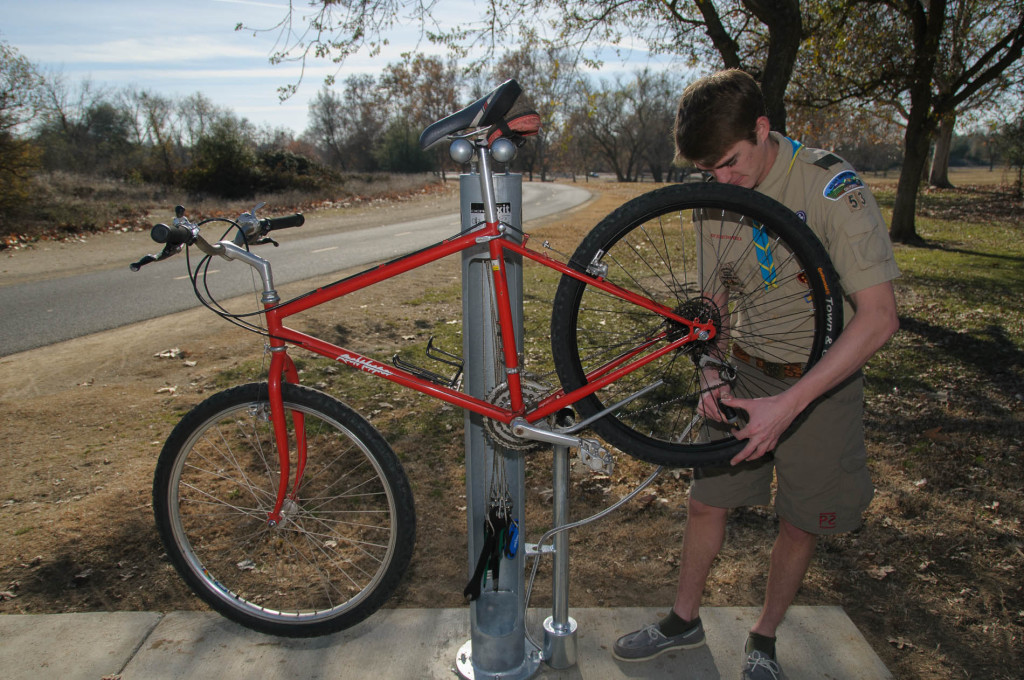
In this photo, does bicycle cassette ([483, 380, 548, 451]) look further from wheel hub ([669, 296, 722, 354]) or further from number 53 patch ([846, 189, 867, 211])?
number 53 patch ([846, 189, 867, 211])

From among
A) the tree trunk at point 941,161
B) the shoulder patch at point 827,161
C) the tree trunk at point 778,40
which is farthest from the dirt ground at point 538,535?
the tree trunk at point 941,161

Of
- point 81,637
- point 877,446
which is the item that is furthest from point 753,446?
point 877,446

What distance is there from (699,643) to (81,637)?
240 centimetres

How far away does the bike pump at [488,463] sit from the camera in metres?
2.25

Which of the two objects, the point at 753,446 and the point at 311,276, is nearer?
the point at 753,446

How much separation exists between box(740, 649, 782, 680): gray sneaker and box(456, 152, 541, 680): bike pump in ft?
2.51

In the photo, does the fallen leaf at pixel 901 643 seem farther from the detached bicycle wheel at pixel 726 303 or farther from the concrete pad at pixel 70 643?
the concrete pad at pixel 70 643

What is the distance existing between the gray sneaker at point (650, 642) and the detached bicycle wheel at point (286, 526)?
2.97ft

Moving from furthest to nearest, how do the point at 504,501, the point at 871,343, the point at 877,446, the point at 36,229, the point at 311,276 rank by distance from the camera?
the point at 36,229 < the point at 311,276 < the point at 877,446 < the point at 504,501 < the point at 871,343

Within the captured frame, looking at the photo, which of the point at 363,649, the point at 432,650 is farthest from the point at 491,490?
the point at 363,649

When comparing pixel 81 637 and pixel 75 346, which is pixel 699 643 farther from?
pixel 75 346

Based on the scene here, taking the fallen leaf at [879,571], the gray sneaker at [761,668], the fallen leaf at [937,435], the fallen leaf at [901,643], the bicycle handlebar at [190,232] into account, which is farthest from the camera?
the fallen leaf at [937,435]

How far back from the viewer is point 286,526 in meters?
2.76

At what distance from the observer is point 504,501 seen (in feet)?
7.76
